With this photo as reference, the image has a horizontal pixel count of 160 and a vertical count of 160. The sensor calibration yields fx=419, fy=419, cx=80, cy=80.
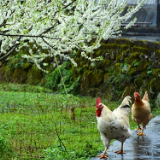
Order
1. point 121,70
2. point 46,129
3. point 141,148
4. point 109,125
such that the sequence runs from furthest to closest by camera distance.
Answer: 1. point 121,70
2. point 46,129
3. point 141,148
4. point 109,125

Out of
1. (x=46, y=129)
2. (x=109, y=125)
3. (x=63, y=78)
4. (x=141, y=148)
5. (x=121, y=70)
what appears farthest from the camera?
(x=63, y=78)

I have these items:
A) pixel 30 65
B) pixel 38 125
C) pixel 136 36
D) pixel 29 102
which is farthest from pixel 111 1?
pixel 30 65

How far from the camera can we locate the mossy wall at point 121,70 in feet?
49.5

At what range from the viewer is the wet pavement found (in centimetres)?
708

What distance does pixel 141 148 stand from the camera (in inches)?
305

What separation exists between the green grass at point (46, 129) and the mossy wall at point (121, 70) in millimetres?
917

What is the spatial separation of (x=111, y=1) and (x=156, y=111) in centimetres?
411

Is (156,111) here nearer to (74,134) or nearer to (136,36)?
(74,134)

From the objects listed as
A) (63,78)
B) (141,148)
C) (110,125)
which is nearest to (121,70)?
(63,78)

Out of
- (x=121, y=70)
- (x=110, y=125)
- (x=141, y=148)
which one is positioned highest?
(x=121, y=70)

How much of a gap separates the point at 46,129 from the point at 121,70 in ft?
20.9

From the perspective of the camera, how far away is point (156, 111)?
44.1ft

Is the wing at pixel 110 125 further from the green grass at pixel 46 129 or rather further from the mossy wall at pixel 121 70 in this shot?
the mossy wall at pixel 121 70

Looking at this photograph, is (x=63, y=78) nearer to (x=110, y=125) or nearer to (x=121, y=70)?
(x=121, y=70)
